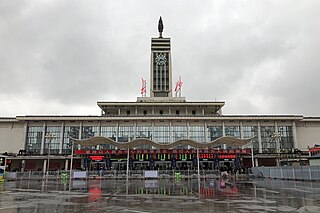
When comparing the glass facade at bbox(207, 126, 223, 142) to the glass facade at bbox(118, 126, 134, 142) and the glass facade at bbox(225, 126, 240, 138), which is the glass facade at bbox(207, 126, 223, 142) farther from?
the glass facade at bbox(118, 126, 134, 142)

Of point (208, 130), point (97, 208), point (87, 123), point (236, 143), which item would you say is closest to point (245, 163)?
point (208, 130)

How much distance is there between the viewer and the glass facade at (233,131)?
66.2 meters

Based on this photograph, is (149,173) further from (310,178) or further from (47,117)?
(47,117)

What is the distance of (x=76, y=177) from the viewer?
39.3 metres

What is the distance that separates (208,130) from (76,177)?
124ft

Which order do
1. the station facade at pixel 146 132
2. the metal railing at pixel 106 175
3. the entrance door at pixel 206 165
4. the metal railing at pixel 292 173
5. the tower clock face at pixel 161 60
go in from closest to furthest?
1. the metal railing at pixel 292 173
2. the metal railing at pixel 106 175
3. the entrance door at pixel 206 165
4. the station facade at pixel 146 132
5. the tower clock face at pixel 161 60

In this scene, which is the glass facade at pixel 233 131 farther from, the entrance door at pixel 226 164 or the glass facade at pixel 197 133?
the entrance door at pixel 226 164

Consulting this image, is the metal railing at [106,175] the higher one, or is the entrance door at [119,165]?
the entrance door at [119,165]

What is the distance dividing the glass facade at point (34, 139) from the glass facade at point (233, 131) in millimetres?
48484

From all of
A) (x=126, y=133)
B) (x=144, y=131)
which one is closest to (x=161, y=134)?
(x=144, y=131)

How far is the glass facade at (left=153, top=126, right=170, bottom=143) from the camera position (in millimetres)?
65562

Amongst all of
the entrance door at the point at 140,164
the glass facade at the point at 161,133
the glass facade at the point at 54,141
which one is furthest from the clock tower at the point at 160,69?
the glass facade at the point at 54,141

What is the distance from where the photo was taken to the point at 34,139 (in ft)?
214

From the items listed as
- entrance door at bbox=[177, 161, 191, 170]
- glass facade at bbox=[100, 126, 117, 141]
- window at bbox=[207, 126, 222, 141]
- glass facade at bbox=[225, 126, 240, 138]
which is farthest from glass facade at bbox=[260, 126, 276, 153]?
glass facade at bbox=[100, 126, 117, 141]
